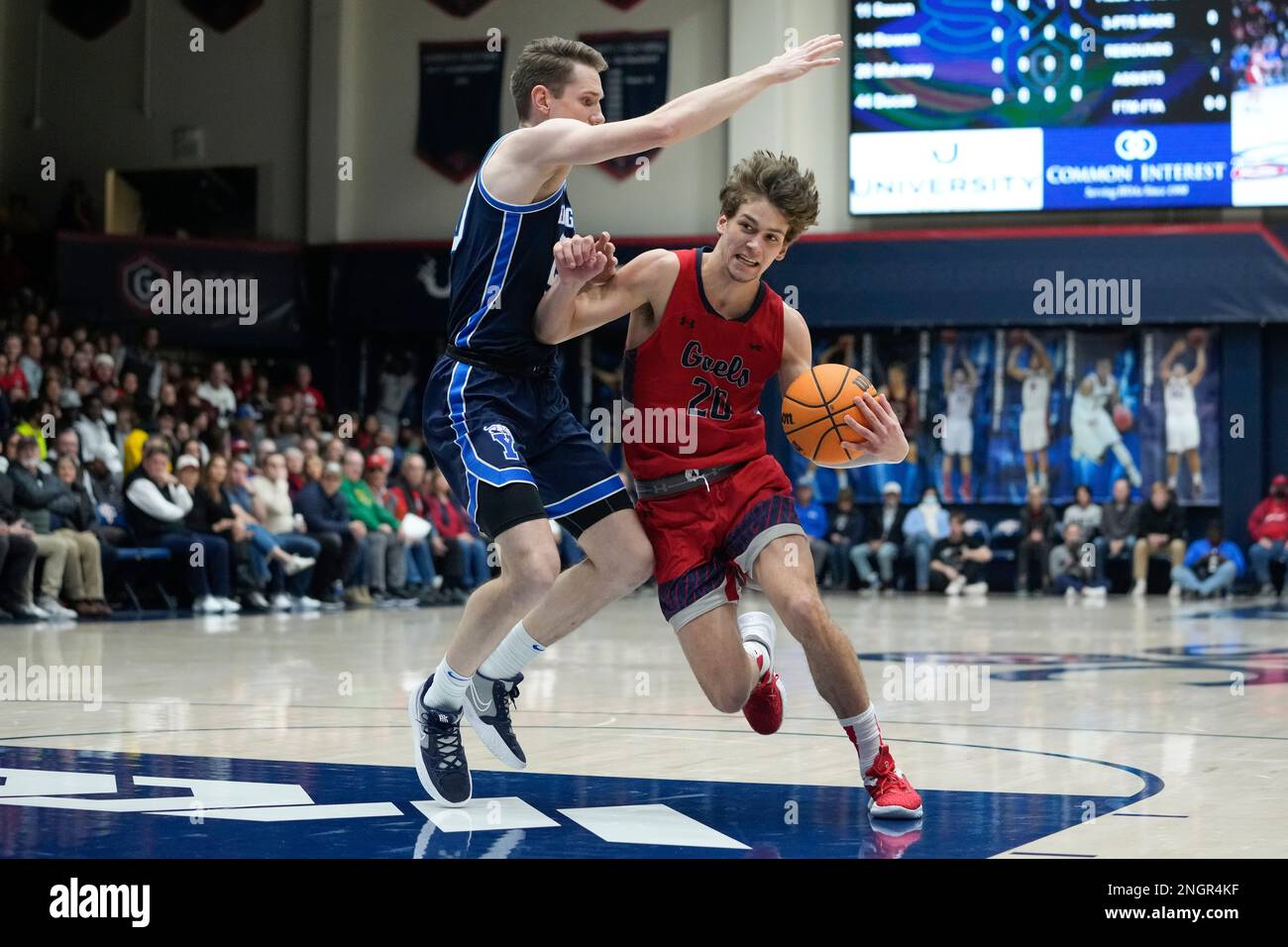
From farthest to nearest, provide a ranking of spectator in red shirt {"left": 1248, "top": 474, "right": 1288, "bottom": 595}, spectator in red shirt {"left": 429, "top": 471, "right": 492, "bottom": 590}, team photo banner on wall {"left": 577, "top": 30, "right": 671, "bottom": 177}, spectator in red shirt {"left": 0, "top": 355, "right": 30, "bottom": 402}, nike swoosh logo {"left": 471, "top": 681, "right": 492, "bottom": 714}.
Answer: team photo banner on wall {"left": 577, "top": 30, "right": 671, "bottom": 177} < spectator in red shirt {"left": 1248, "top": 474, "right": 1288, "bottom": 595} < spectator in red shirt {"left": 429, "top": 471, "right": 492, "bottom": 590} < spectator in red shirt {"left": 0, "top": 355, "right": 30, "bottom": 402} < nike swoosh logo {"left": 471, "top": 681, "right": 492, "bottom": 714}

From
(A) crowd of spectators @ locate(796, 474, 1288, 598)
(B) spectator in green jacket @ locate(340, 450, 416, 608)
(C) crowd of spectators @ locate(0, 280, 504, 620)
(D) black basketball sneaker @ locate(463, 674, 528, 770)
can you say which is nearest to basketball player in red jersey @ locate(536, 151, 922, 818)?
(D) black basketball sneaker @ locate(463, 674, 528, 770)

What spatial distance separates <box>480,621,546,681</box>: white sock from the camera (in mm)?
4914

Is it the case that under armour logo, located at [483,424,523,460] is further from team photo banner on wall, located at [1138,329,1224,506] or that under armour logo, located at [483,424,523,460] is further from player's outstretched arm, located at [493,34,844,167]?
team photo banner on wall, located at [1138,329,1224,506]

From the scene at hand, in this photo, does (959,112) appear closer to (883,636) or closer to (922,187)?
(922,187)

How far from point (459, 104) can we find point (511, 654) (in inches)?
643

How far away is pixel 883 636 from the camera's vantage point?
37.1 ft

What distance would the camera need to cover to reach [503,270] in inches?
185

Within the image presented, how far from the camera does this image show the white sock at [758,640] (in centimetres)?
494

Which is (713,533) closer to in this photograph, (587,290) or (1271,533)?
(587,290)

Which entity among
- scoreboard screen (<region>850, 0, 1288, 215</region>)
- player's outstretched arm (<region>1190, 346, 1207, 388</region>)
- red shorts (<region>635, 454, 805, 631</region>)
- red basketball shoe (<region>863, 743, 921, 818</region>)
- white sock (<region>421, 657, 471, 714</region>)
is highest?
scoreboard screen (<region>850, 0, 1288, 215</region>)

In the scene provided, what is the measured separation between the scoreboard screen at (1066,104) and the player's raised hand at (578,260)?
1467 cm

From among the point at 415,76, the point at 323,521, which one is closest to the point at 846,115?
the point at 415,76

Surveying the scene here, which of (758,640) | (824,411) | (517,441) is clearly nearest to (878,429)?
(824,411)
